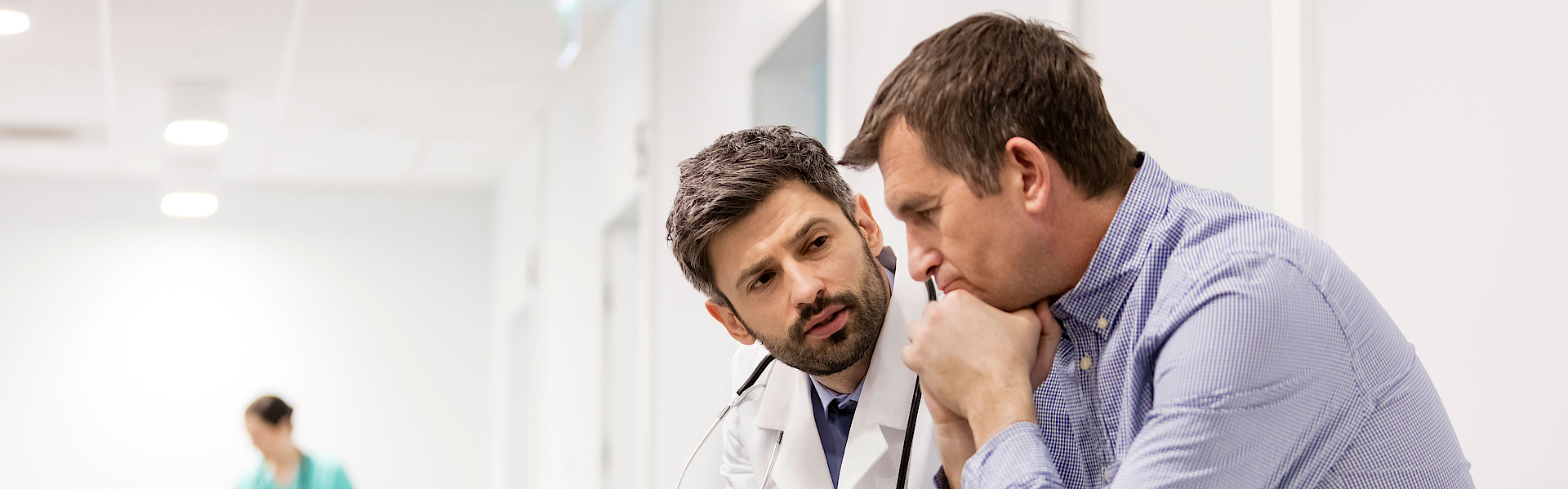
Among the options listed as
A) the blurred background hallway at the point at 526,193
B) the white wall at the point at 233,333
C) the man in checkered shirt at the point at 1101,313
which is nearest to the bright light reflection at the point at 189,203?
the blurred background hallway at the point at 526,193

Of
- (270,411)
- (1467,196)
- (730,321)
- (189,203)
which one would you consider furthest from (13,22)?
(1467,196)

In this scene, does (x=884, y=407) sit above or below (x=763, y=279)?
below

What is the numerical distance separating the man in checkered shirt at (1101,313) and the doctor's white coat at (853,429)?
29 cm

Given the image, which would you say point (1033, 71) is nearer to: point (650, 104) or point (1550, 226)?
point (1550, 226)

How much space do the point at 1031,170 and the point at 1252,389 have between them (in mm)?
241

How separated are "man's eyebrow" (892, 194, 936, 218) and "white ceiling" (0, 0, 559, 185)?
355 cm

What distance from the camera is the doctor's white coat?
1.31m

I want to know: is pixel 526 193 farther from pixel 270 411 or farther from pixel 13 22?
pixel 13 22

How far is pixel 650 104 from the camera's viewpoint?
376cm

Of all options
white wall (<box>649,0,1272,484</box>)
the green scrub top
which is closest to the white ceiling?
white wall (<box>649,0,1272,484</box>)

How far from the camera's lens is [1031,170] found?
0.87 meters

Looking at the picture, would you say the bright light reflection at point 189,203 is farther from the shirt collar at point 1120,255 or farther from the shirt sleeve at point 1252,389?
the shirt sleeve at point 1252,389

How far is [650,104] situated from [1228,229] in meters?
3.10

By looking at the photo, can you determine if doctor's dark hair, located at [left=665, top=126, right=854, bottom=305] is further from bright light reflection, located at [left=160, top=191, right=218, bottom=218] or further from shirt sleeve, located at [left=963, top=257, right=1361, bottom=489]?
bright light reflection, located at [left=160, top=191, right=218, bottom=218]
